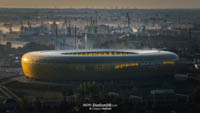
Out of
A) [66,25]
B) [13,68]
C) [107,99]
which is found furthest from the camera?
[66,25]

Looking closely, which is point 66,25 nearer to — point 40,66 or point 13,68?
point 13,68

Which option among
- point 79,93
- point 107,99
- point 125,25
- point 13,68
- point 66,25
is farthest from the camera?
point 125,25

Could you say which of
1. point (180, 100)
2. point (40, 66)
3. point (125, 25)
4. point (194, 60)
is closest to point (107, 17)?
point (125, 25)

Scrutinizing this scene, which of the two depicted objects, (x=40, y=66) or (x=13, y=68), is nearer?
(x=40, y=66)

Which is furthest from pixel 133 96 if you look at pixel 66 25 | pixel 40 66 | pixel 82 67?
pixel 66 25

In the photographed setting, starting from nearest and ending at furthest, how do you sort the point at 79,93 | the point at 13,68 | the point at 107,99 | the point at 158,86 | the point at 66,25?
the point at 107,99, the point at 79,93, the point at 158,86, the point at 13,68, the point at 66,25

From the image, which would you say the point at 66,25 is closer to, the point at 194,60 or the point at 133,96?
the point at 194,60
